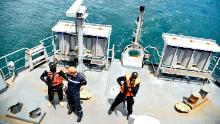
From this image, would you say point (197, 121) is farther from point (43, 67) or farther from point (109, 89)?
point (43, 67)

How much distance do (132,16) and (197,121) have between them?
21390 mm

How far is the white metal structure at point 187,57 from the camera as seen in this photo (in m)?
10.9

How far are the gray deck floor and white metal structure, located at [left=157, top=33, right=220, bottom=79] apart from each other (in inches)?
26.5

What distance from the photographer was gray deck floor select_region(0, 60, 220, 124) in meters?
8.94

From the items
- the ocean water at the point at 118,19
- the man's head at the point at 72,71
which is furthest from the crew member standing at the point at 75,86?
the ocean water at the point at 118,19

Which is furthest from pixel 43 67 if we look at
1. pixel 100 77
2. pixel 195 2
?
pixel 195 2

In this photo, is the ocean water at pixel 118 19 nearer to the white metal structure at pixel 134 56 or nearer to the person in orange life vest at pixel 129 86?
the white metal structure at pixel 134 56

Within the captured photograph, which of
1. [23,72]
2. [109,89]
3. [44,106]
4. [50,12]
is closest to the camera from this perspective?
[44,106]

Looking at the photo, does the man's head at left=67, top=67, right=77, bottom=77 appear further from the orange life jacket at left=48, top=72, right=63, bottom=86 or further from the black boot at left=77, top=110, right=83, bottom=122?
the black boot at left=77, top=110, right=83, bottom=122

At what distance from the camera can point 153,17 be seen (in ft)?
97.5

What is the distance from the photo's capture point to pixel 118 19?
28.5 meters

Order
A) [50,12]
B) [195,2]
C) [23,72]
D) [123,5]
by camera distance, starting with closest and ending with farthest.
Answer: [23,72], [50,12], [123,5], [195,2]

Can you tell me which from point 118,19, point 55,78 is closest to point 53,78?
point 55,78

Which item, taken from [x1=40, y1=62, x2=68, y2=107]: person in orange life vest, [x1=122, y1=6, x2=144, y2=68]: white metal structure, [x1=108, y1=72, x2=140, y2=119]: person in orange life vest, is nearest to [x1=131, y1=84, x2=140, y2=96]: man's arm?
[x1=108, y1=72, x2=140, y2=119]: person in orange life vest
